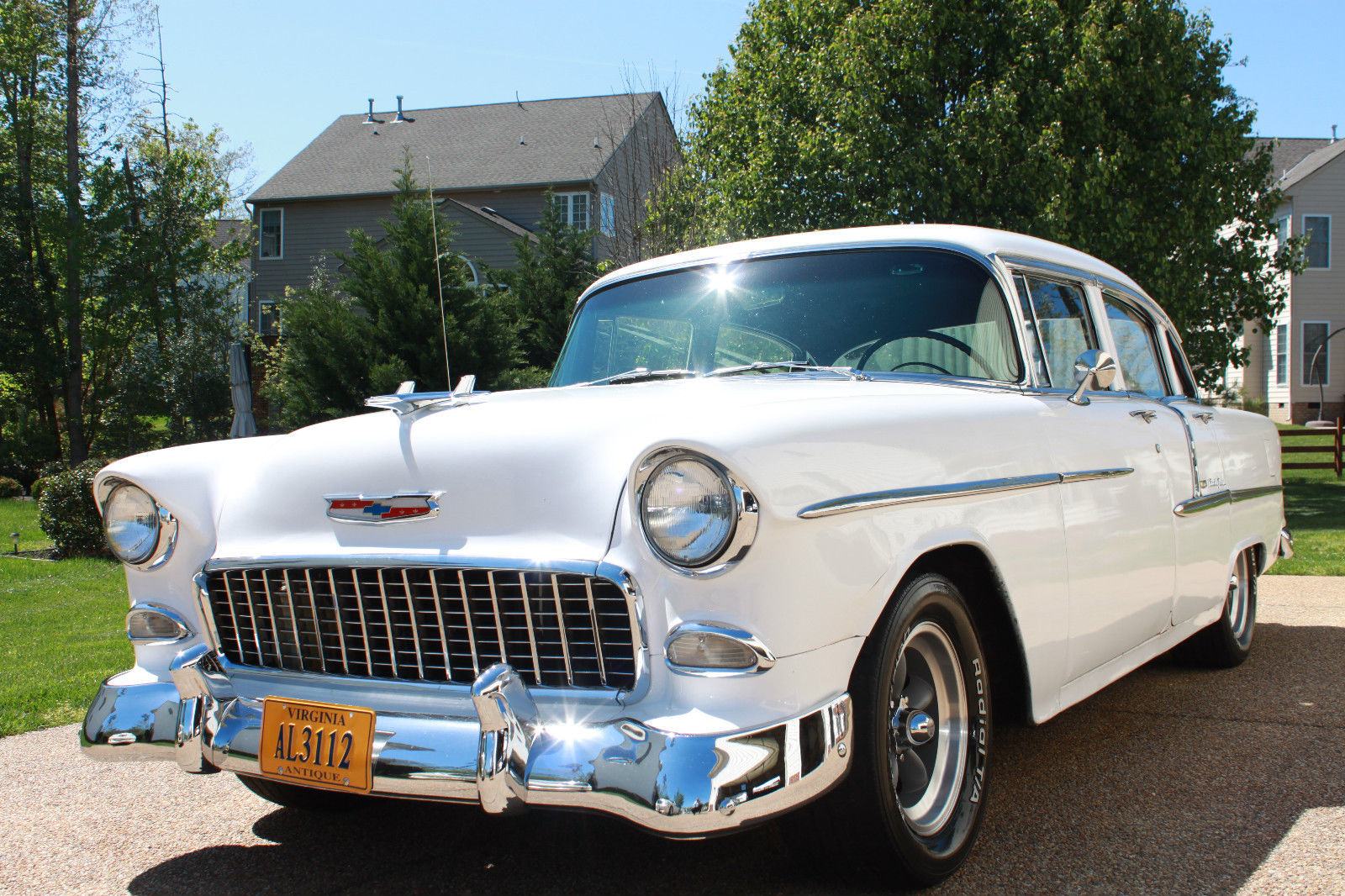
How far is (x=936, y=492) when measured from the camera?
2641mm

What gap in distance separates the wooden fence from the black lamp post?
263 cm

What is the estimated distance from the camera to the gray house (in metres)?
29.4

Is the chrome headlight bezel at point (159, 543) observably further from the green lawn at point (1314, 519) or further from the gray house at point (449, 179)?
the gray house at point (449, 179)

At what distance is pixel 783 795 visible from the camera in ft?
6.97

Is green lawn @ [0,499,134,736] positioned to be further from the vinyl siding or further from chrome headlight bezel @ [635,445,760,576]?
the vinyl siding

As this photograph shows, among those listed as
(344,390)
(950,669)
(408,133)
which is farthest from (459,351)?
(408,133)

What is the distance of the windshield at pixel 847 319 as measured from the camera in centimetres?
338

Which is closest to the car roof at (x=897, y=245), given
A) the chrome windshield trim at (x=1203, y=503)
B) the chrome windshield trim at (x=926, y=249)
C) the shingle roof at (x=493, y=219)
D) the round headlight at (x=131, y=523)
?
the chrome windshield trim at (x=926, y=249)

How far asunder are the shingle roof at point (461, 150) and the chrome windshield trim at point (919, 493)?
27.2m

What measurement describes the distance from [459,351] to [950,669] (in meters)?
12.4

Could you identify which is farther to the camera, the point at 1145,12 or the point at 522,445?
the point at 1145,12

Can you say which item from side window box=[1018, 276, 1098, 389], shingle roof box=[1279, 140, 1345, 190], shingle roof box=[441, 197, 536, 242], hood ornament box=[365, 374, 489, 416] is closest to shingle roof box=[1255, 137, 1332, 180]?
shingle roof box=[1279, 140, 1345, 190]

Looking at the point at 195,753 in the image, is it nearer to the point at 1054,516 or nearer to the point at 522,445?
the point at 522,445

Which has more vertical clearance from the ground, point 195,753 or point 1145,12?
point 1145,12
